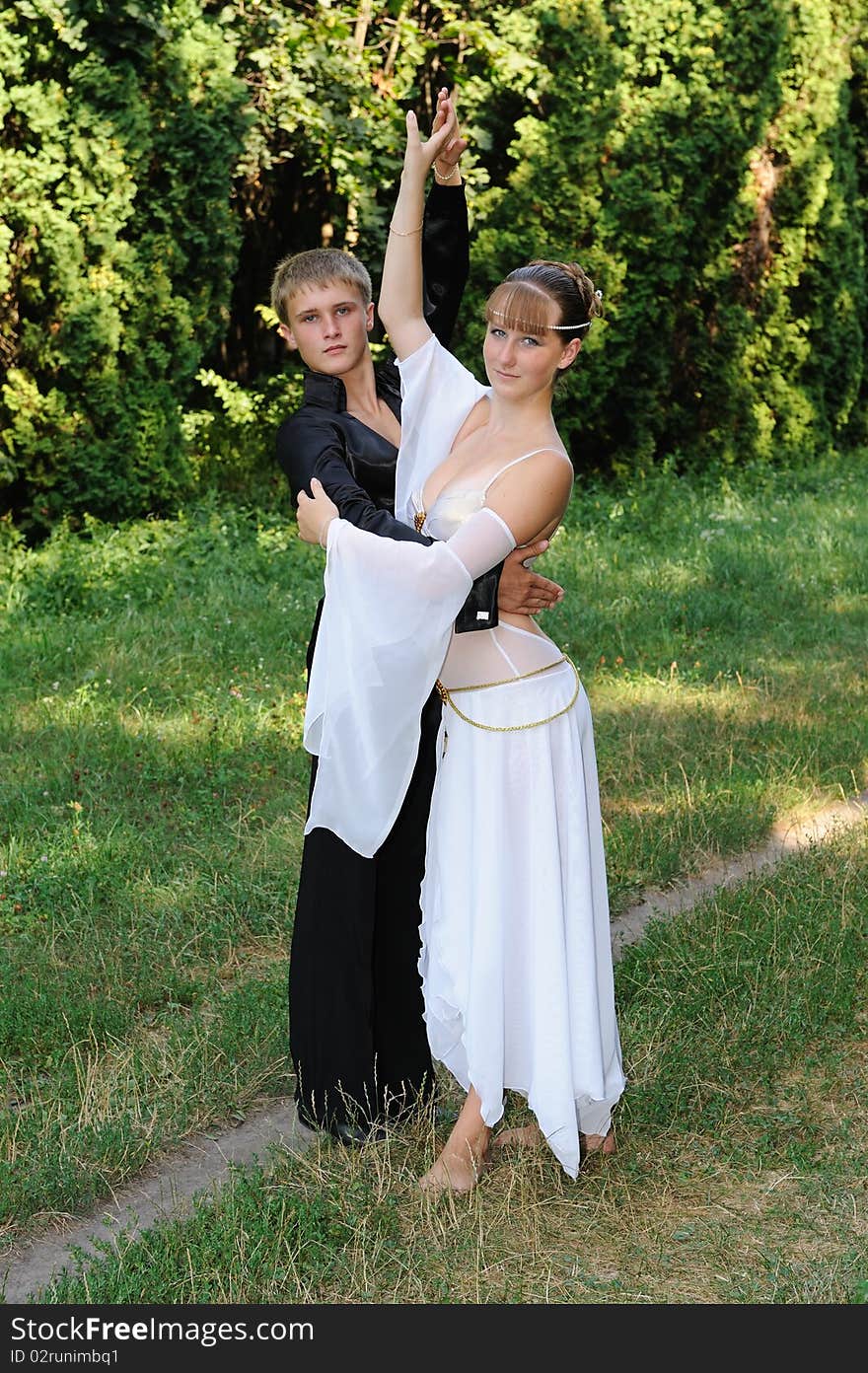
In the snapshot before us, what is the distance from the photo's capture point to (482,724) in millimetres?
3316

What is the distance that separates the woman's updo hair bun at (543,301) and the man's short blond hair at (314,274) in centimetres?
39

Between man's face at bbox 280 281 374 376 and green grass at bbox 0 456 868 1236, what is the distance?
1915 mm

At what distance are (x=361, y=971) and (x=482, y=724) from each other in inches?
29.0

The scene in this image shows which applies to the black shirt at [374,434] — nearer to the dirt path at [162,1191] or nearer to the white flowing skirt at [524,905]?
the white flowing skirt at [524,905]

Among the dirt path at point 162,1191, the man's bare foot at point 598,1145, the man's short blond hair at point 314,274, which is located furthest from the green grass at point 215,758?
the man's short blond hair at point 314,274

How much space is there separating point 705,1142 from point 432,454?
6.10 ft

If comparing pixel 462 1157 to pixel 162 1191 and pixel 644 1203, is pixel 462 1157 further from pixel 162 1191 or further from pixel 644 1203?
pixel 162 1191

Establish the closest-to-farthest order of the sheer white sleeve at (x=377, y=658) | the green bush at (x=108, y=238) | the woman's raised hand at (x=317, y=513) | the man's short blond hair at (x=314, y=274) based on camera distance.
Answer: the sheer white sleeve at (x=377, y=658)
the woman's raised hand at (x=317, y=513)
the man's short blond hair at (x=314, y=274)
the green bush at (x=108, y=238)

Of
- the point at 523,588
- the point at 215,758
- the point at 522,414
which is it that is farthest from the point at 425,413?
the point at 215,758

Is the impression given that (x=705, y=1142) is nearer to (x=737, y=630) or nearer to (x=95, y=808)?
(x=95, y=808)

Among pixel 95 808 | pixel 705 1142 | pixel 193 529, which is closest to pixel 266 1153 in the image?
pixel 705 1142

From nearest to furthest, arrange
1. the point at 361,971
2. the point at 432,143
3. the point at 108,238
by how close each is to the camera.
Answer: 1. the point at 432,143
2. the point at 361,971
3. the point at 108,238

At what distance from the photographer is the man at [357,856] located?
136 inches

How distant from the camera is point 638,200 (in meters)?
11.4
